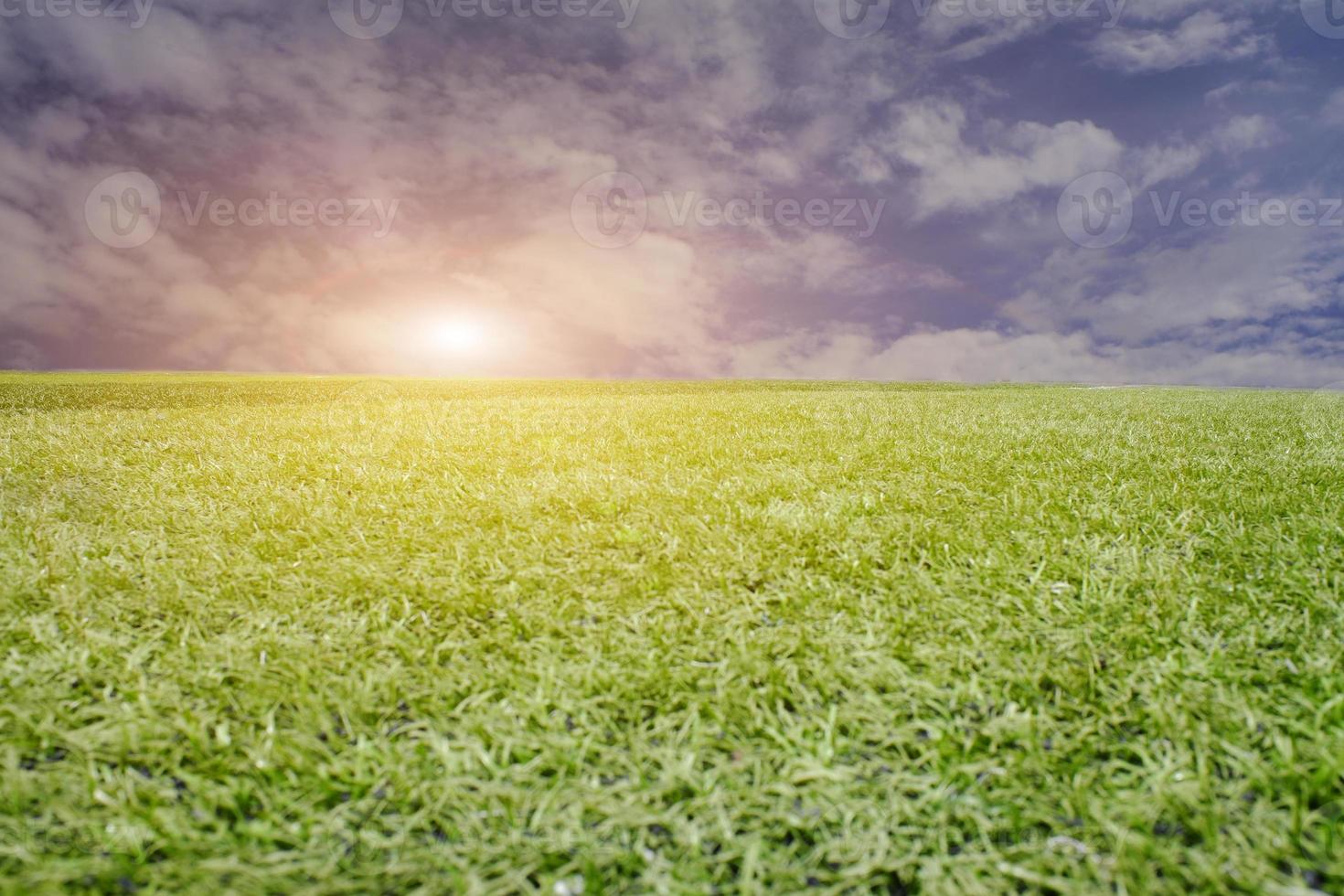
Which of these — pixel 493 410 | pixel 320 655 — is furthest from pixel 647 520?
pixel 493 410

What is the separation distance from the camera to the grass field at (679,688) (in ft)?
8.11

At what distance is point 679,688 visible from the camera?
354 centimetres

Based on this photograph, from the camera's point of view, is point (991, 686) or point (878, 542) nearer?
point (991, 686)

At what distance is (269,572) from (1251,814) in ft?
20.6

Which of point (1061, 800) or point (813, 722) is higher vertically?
point (813, 722)

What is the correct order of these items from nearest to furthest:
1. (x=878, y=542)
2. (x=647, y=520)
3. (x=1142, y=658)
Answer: (x=1142, y=658) → (x=878, y=542) → (x=647, y=520)

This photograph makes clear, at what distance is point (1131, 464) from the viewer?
844 centimetres

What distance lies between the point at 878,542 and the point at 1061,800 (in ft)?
9.32

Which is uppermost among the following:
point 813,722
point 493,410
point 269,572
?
point 493,410

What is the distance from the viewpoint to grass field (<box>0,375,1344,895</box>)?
247 cm

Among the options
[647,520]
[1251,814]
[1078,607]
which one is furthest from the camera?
[647,520]

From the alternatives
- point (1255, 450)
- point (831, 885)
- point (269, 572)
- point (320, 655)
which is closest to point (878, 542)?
point (831, 885)

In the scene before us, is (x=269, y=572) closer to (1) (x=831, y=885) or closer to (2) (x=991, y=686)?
(1) (x=831, y=885)

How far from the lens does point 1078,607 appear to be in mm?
4289
